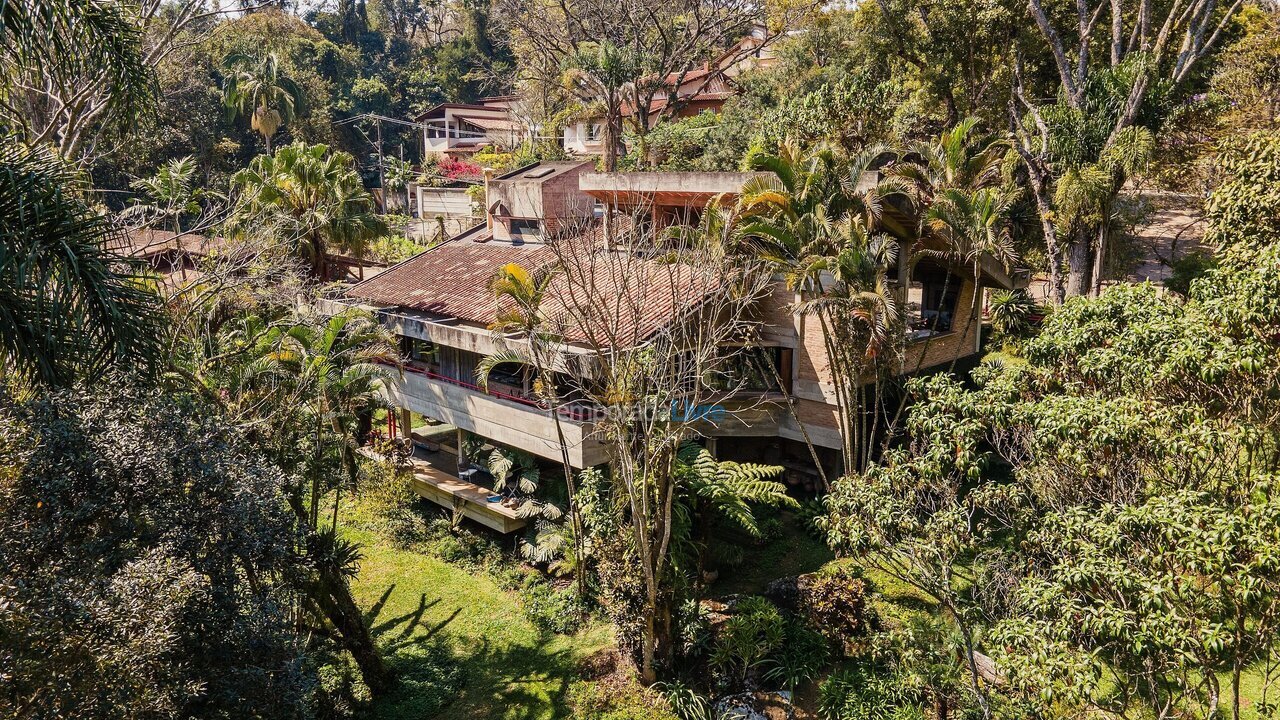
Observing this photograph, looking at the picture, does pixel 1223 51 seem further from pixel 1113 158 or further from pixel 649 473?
A: pixel 649 473

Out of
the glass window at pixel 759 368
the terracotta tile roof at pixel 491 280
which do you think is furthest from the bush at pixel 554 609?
the glass window at pixel 759 368

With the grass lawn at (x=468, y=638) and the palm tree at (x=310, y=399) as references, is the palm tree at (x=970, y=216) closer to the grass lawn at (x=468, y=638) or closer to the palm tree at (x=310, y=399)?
the grass lawn at (x=468, y=638)

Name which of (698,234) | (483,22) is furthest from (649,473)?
(483,22)

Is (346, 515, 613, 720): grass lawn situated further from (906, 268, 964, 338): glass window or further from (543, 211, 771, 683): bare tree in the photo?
(906, 268, 964, 338): glass window

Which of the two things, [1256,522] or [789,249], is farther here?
[789,249]

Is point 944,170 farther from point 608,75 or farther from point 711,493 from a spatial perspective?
point 608,75
